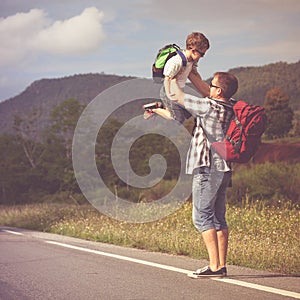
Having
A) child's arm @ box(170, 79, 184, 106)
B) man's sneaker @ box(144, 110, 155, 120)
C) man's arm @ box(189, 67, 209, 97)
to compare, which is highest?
man's arm @ box(189, 67, 209, 97)

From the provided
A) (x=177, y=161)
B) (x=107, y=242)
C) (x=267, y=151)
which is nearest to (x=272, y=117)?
(x=177, y=161)

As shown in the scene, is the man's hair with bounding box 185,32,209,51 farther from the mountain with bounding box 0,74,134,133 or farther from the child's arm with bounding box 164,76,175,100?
the mountain with bounding box 0,74,134,133

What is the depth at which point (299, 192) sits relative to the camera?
19.8 m

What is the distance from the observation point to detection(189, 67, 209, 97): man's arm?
18.5 ft

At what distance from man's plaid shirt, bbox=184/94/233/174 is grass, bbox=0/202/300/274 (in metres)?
1.51

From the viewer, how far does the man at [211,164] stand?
560 cm

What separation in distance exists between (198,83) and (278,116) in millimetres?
41390

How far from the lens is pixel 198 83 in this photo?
5805 millimetres

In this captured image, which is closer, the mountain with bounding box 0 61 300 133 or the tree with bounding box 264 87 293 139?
the tree with bounding box 264 87 293 139

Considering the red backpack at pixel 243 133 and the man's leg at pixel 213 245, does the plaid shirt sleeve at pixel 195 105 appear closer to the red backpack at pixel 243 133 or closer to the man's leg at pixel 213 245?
the red backpack at pixel 243 133

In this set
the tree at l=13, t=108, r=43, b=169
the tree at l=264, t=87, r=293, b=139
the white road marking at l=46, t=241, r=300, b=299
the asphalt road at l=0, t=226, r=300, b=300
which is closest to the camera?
the white road marking at l=46, t=241, r=300, b=299

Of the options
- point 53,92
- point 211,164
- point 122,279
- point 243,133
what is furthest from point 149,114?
point 53,92

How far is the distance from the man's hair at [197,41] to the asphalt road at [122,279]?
7.28 feet

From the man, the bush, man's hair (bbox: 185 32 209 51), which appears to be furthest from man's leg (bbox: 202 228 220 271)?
the bush
